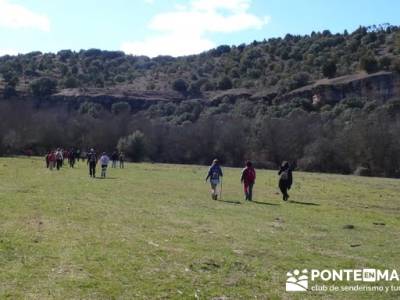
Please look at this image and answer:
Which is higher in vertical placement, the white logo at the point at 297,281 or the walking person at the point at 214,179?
the walking person at the point at 214,179

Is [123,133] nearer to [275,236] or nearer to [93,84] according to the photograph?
[93,84]

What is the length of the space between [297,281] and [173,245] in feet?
12.6

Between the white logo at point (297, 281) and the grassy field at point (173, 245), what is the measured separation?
0.50 ft

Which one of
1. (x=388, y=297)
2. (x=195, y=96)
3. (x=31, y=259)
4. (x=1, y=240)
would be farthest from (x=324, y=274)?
(x=195, y=96)

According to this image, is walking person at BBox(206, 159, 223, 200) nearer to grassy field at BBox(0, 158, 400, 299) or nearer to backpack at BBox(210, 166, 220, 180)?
backpack at BBox(210, 166, 220, 180)

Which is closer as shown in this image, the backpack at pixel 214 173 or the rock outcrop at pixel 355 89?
the backpack at pixel 214 173

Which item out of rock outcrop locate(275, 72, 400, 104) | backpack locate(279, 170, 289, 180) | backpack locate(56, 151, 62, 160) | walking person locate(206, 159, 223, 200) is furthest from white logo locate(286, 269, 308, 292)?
rock outcrop locate(275, 72, 400, 104)

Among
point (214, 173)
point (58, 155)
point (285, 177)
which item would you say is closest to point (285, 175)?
point (285, 177)

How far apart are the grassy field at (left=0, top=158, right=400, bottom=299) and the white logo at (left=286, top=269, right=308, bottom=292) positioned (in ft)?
0.50

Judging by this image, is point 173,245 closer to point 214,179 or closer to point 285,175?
point 214,179

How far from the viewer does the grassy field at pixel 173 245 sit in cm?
945

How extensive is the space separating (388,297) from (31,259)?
21.7ft

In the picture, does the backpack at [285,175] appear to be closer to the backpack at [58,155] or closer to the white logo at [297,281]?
the white logo at [297,281]

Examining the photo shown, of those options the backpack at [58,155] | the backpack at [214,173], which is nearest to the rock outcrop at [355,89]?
the backpack at [58,155]
